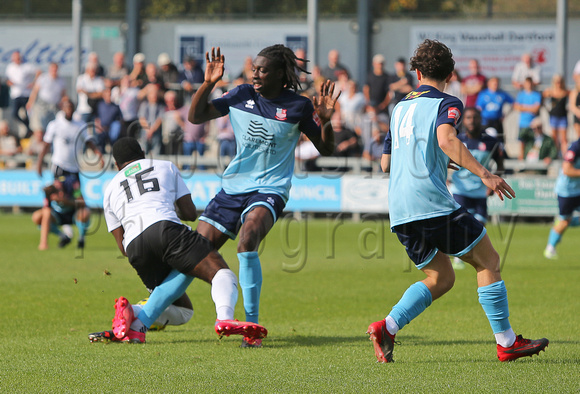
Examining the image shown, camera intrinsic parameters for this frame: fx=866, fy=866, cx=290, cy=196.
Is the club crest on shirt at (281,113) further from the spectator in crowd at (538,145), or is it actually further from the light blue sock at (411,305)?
the spectator in crowd at (538,145)

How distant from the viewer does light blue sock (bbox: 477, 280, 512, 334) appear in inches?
235

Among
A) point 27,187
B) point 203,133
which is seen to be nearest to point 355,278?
point 203,133

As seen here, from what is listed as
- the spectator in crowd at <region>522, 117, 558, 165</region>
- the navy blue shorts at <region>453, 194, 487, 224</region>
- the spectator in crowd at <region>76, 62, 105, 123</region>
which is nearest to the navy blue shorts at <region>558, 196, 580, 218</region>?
the navy blue shorts at <region>453, 194, 487, 224</region>

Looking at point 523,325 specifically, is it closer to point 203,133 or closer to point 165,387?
point 165,387

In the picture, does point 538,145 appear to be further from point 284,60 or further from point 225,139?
point 284,60

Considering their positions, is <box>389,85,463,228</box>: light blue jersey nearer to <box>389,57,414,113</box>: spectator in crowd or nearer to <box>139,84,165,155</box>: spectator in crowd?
<box>389,57,414,113</box>: spectator in crowd

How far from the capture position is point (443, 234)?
5.91m

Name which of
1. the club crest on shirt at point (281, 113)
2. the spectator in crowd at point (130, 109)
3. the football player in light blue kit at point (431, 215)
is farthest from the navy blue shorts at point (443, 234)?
the spectator in crowd at point (130, 109)

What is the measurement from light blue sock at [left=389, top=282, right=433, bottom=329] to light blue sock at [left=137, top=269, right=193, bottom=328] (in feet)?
5.69

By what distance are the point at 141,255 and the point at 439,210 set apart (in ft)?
7.85

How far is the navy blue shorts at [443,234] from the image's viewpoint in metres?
5.86

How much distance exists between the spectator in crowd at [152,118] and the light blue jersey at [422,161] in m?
14.1

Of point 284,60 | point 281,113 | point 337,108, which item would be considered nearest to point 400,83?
point 337,108

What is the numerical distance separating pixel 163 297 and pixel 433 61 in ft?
9.05
